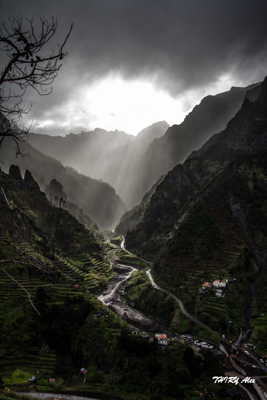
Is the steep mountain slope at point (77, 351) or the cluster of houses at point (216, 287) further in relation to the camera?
the cluster of houses at point (216, 287)

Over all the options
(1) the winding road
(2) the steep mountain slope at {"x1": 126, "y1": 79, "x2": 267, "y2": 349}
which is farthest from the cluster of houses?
(1) the winding road

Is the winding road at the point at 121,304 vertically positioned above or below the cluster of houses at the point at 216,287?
below

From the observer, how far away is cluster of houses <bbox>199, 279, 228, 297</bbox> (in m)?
87.8

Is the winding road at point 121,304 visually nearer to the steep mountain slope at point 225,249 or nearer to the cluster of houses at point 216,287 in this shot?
the steep mountain slope at point 225,249

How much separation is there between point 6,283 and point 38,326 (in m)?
23.6

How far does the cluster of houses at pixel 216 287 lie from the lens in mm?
87750

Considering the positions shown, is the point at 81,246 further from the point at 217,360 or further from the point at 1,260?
the point at 1,260

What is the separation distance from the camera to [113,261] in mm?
145625

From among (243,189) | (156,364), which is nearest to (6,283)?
(156,364)

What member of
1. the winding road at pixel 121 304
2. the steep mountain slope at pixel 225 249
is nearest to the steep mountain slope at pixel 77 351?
the winding road at pixel 121 304

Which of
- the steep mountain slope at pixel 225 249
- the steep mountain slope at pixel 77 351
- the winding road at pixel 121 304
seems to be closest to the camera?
the steep mountain slope at pixel 77 351

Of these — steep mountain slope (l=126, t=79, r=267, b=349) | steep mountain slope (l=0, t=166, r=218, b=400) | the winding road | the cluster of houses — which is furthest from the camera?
the cluster of houses

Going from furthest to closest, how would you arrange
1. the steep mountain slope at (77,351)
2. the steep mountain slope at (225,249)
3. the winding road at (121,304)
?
1. the steep mountain slope at (225,249)
2. the winding road at (121,304)
3. the steep mountain slope at (77,351)

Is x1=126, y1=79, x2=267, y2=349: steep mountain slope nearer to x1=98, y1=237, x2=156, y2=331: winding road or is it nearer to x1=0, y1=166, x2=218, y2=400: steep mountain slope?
x1=98, y1=237, x2=156, y2=331: winding road
